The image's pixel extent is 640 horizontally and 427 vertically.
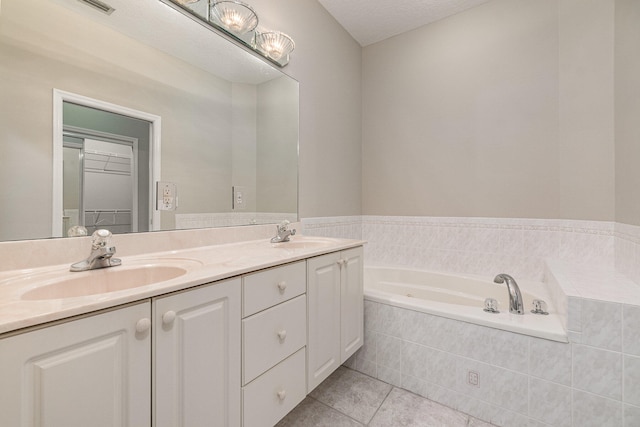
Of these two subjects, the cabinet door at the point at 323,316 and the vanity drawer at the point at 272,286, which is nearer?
the vanity drawer at the point at 272,286

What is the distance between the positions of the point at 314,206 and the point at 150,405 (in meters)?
1.64

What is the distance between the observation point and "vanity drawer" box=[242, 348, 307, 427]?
0.98m

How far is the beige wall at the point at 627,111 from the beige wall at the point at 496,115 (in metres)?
0.08

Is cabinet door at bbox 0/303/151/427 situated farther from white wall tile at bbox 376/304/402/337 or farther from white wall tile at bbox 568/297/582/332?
white wall tile at bbox 568/297/582/332

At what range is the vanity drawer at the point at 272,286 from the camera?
0.97m

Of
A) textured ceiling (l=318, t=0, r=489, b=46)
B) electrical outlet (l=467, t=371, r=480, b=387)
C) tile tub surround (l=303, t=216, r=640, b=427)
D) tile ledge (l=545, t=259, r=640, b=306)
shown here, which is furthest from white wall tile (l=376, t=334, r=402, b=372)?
textured ceiling (l=318, t=0, r=489, b=46)

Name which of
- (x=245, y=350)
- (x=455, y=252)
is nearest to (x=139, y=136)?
(x=245, y=350)

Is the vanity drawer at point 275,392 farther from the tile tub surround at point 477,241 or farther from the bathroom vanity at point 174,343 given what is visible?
the tile tub surround at point 477,241

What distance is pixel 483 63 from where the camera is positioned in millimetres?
2236

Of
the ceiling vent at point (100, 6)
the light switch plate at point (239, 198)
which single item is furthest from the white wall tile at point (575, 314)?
the ceiling vent at point (100, 6)

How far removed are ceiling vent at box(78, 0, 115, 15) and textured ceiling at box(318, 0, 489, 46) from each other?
1680mm

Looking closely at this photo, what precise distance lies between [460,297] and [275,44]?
2288mm

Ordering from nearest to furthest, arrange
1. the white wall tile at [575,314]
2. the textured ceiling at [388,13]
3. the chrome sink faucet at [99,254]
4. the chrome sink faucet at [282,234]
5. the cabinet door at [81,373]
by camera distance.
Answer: the cabinet door at [81,373], the chrome sink faucet at [99,254], the white wall tile at [575,314], the chrome sink faucet at [282,234], the textured ceiling at [388,13]

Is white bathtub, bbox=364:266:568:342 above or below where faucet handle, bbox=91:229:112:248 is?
below
